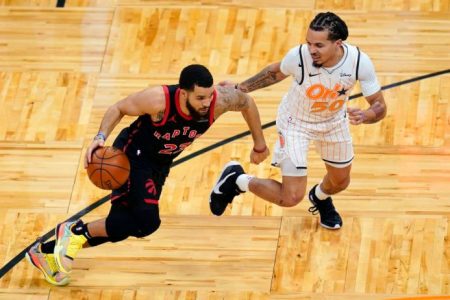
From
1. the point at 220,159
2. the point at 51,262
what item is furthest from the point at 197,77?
the point at 220,159

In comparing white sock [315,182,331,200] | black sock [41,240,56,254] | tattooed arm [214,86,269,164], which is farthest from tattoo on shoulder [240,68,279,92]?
black sock [41,240,56,254]

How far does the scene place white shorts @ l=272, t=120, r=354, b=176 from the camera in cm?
805

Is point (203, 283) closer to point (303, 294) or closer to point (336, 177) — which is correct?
point (303, 294)


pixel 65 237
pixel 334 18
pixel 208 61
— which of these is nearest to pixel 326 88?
pixel 334 18

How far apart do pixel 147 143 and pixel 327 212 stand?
1.63m

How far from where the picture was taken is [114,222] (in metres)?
7.92

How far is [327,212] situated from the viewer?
869cm

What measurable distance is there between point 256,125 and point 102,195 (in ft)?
5.70

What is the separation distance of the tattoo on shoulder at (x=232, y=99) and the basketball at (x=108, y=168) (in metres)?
0.78

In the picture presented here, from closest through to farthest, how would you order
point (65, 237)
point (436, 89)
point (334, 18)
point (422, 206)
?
point (334, 18)
point (65, 237)
point (422, 206)
point (436, 89)

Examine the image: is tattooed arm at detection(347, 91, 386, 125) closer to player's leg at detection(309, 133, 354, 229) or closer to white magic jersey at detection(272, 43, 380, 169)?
white magic jersey at detection(272, 43, 380, 169)

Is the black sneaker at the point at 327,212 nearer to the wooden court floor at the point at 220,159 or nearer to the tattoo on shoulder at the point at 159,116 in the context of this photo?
the wooden court floor at the point at 220,159

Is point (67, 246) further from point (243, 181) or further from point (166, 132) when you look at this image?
point (243, 181)

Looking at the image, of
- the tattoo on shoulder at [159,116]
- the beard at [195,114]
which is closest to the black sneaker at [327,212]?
the beard at [195,114]
